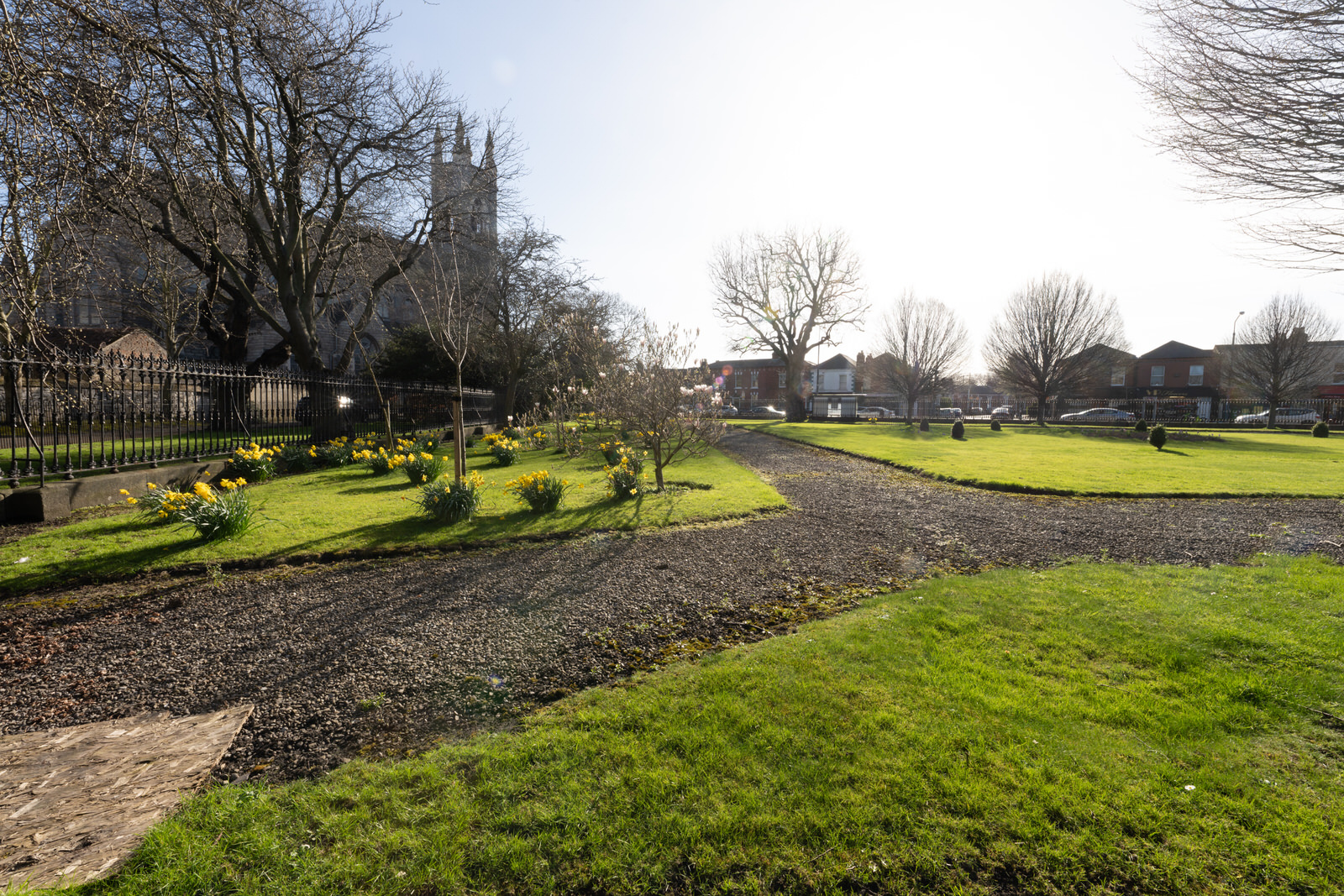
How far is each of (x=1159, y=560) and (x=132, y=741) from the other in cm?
849

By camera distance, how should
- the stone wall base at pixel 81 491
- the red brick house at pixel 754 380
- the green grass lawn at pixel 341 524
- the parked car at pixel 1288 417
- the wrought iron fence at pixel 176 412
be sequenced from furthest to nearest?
the red brick house at pixel 754 380 < the parked car at pixel 1288 417 < the wrought iron fence at pixel 176 412 < the stone wall base at pixel 81 491 < the green grass lawn at pixel 341 524

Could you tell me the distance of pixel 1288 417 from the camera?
37.0m

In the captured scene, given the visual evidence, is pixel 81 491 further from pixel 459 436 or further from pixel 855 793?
pixel 855 793

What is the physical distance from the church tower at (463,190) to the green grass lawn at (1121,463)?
45.2 feet

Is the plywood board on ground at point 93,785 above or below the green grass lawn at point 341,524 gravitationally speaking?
below

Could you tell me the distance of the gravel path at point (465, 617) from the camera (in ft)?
10.2

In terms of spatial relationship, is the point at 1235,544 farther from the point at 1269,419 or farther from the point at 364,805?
the point at 1269,419

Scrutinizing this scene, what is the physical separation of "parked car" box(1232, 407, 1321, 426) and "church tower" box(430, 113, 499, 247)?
4639 cm

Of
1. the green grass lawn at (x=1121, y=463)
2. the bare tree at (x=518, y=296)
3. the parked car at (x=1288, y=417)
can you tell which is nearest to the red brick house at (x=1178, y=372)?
the parked car at (x=1288, y=417)

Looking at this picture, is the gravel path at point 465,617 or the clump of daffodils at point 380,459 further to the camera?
the clump of daffodils at point 380,459

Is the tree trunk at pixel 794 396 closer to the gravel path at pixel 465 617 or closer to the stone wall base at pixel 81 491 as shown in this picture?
the gravel path at pixel 465 617

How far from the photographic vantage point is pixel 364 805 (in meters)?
2.30

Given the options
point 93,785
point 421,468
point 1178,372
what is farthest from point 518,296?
point 1178,372

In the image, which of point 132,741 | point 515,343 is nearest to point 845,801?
point 132,741
